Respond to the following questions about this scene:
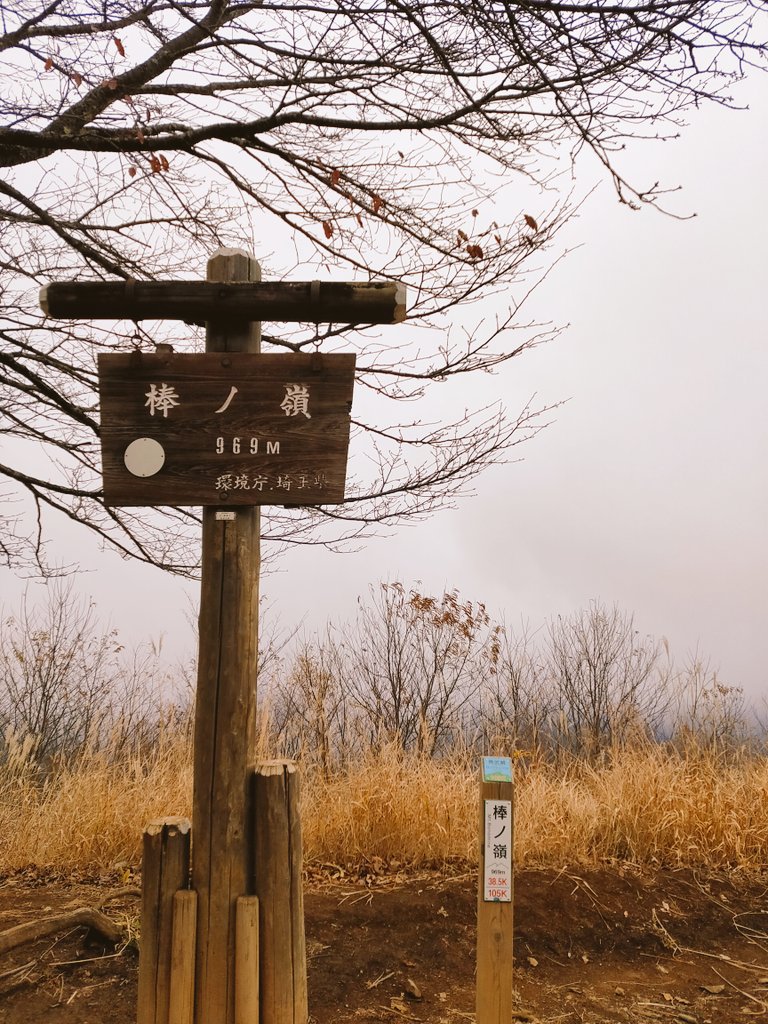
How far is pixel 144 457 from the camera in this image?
277cm

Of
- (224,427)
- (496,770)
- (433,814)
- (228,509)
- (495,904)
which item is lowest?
(433,814)

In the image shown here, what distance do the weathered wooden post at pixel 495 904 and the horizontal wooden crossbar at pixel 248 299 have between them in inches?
66.6

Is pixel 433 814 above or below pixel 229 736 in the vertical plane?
below

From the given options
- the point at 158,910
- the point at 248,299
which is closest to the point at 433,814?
the point at 158,910

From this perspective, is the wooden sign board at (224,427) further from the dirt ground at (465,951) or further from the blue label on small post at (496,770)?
the dirt ground at (465,951)

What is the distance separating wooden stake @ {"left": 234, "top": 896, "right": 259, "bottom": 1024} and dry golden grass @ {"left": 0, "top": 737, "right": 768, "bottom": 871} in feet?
9.05

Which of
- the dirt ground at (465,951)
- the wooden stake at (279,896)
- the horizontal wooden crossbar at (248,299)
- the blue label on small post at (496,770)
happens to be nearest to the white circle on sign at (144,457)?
the horizontal wooden crossbar at (248,299)

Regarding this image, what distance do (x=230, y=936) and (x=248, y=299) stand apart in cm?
211

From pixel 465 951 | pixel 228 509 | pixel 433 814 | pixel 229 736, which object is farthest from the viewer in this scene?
pixel 433 814

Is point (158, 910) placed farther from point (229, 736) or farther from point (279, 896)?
point (229, 736)

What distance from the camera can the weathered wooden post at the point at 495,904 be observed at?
2654 millimetres

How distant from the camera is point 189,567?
6.38 metres

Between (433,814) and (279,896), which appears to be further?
(433,814)

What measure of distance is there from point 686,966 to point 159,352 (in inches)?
157
